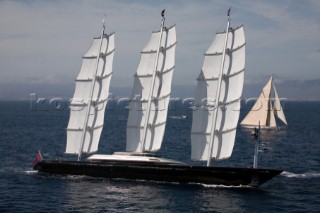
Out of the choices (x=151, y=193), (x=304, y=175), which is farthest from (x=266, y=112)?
(x=151, y=193)

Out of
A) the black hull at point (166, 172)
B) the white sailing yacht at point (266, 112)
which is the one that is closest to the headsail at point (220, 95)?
the black hull at point (166, 172)

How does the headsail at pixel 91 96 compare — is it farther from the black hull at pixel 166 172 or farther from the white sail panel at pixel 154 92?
the white sail panel at pixel 154 92

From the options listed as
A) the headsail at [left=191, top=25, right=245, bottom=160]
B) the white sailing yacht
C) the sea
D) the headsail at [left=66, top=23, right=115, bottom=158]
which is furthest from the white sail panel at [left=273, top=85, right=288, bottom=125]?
the headsail at [left=66, top=23, right=115, bottom=158]

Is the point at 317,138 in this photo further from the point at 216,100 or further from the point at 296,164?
the point at 216,100

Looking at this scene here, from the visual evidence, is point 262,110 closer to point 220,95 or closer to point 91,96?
point 220,95

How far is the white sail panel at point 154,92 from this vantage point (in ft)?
189

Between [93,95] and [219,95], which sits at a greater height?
[219,95]

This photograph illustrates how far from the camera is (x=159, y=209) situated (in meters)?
42.9

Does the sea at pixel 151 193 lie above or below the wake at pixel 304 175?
below

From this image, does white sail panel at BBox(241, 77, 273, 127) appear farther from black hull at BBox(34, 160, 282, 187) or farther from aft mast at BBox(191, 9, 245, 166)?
black hull at BBox(34, 160, 282, 187)

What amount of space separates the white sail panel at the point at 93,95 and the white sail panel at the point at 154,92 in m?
4.52

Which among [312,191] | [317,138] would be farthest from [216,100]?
[317,138]

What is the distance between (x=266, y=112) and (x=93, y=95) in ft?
246

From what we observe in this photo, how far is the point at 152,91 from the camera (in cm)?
5769
